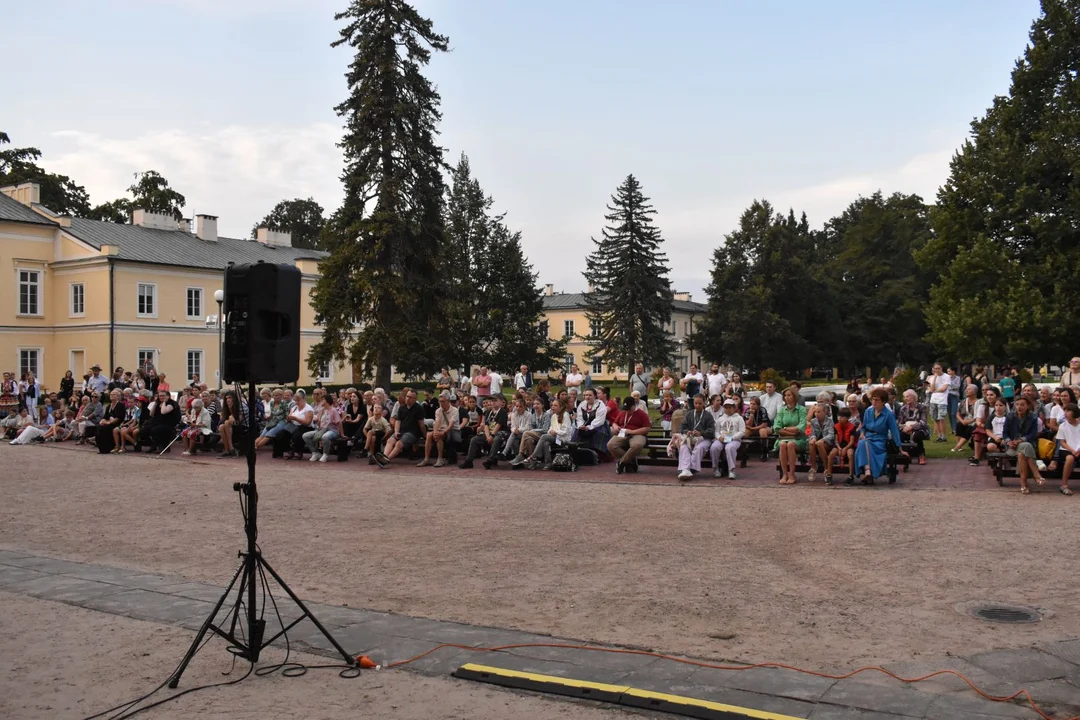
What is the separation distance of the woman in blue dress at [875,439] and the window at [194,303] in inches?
1889

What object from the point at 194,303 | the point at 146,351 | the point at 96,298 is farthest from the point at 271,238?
the point at 96,298

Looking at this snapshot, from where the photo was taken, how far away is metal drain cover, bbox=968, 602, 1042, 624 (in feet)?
22.8

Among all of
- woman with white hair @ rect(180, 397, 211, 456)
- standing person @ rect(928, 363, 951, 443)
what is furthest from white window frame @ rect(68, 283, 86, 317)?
standing person @ rect(928, 363, 951, 443)

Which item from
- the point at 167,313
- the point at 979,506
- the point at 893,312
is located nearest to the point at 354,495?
the point at 979,506

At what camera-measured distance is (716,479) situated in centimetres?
1595

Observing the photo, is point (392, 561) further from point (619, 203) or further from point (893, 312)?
point (893, 312)

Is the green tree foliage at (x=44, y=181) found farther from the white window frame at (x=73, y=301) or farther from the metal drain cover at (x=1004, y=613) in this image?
the metal drain cover at (x=1004, y=613)

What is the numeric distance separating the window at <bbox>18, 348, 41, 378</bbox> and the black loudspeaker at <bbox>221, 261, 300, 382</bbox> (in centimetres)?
5343

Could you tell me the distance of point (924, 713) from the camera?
16.7 ft

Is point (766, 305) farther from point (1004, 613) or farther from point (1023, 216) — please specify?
point (1004, 613)

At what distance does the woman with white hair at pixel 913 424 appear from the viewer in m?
17.2

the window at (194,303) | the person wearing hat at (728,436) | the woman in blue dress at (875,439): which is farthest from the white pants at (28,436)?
the window at (194,303)

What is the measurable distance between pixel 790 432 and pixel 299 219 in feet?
278

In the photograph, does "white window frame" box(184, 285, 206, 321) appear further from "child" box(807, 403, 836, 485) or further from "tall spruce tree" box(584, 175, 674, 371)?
"child" box(807, 403, 836, 485)
